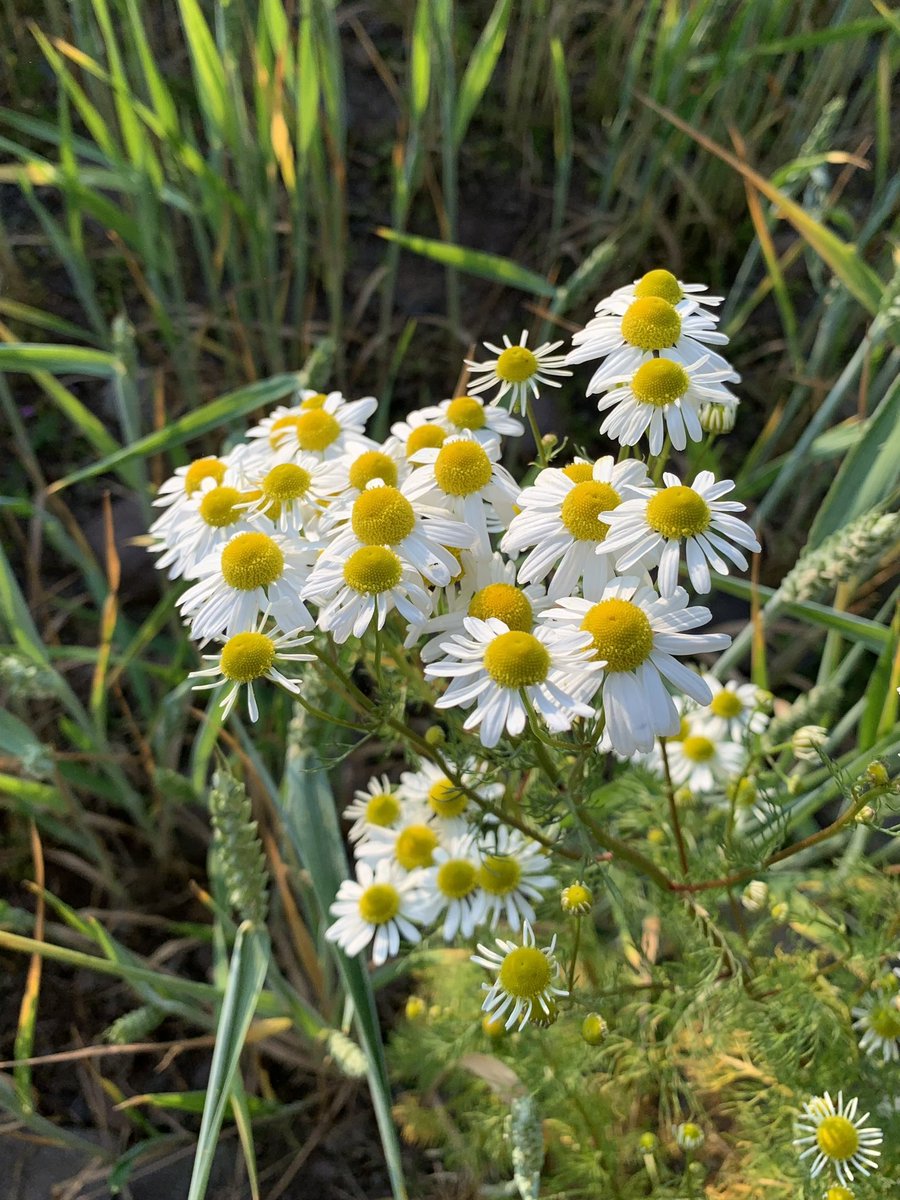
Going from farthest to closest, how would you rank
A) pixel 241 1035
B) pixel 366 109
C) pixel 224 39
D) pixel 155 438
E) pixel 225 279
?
pixel 366 109
pixel 225 279
pixel 224 39
pixel 155 438
pixel 241 1035

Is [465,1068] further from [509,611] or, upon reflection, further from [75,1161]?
[509,611]

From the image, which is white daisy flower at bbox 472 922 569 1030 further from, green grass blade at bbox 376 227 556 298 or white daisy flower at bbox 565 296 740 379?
green grass blade at bbox 376 227 556 298

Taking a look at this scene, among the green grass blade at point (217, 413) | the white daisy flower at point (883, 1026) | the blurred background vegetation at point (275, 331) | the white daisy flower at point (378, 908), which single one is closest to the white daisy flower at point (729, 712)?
the blurred background vegetation at point (275, 331)

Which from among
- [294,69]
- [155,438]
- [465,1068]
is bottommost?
[465,1068]

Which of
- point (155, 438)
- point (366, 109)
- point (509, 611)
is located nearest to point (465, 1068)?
point (509, 611)

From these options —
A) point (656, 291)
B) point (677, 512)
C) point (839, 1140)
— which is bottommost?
point (839, 1140)

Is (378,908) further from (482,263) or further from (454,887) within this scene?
(482,263)

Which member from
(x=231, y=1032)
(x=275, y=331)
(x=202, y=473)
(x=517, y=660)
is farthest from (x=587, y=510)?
(x=275, y=331)

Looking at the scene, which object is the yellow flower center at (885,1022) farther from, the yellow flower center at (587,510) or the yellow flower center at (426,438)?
the yellow flower center at (426,438)
